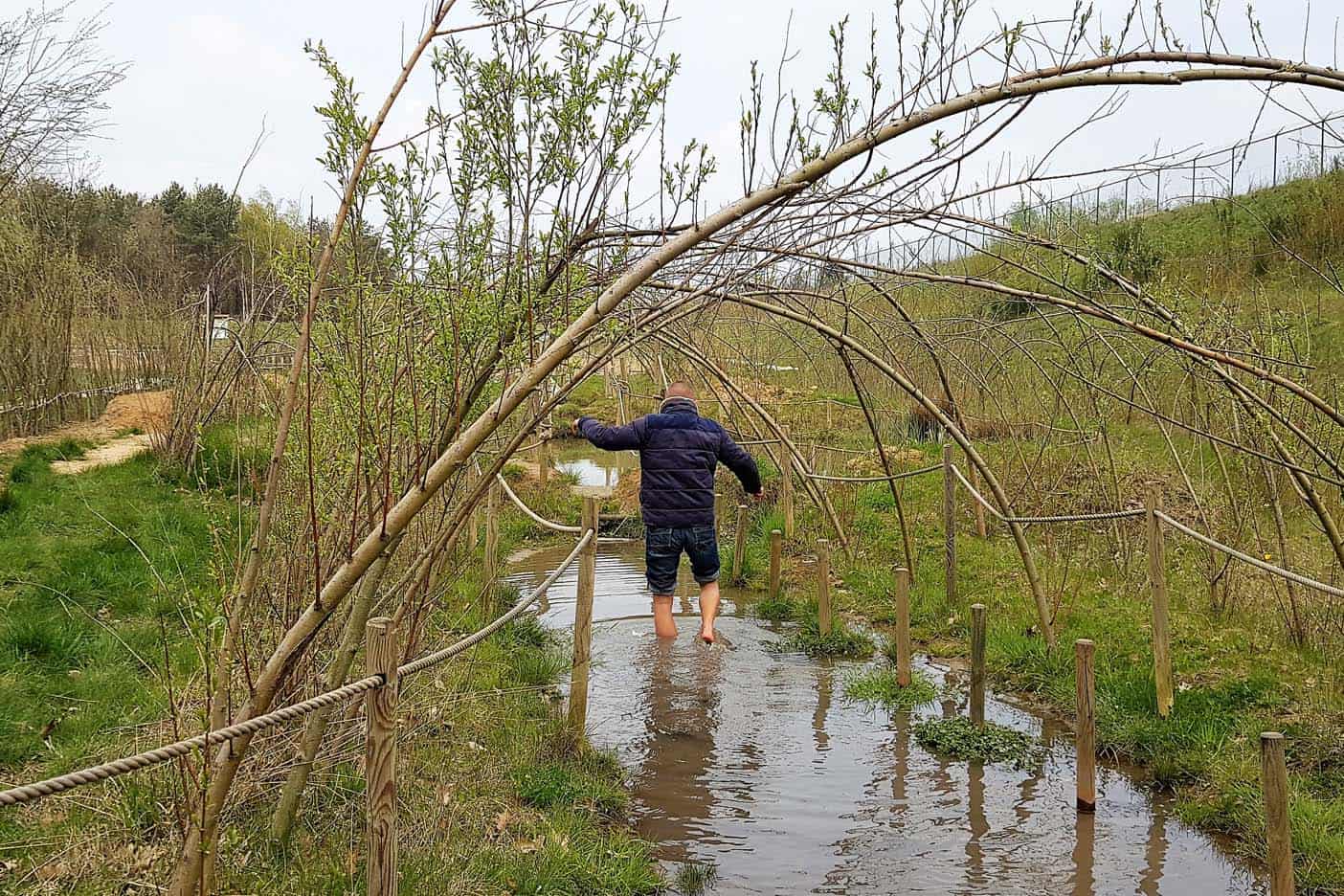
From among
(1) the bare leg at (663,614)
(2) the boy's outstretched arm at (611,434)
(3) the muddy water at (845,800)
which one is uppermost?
(2) the boy's outstretched arm at (611,434)

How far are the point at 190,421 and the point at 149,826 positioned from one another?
8.00 metres

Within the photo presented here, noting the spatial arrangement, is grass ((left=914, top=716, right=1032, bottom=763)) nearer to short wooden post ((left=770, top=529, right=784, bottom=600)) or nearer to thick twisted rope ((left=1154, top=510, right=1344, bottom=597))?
thick twisted rope ((left=1154, top=510, right=1344, bottom=597))

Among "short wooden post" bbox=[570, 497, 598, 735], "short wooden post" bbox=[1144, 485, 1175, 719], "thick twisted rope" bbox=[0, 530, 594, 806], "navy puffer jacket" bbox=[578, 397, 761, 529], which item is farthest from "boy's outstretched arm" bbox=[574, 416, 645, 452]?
"thick twisted rope" bbox=[0, 530, 594, 806]

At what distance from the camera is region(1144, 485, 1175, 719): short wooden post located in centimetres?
607

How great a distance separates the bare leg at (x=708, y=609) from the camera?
7.84 meters

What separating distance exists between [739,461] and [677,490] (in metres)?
0.58

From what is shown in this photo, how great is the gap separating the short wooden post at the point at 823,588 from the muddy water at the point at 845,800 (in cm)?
48

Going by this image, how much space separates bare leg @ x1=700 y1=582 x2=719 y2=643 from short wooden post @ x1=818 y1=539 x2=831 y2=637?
2.76ft

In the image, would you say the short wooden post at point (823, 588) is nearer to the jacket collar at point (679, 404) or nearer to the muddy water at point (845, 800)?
the muddy water at point (845, 800)

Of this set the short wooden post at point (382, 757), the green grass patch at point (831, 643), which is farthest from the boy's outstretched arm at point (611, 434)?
the short wooden post at point (382, 757)

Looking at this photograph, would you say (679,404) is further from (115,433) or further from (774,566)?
(115,433)

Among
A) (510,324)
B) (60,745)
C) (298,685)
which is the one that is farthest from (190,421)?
(510,324)

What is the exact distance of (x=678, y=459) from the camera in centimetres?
805

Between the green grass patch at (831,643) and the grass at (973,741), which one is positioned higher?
the green grass patch at (831,643)
